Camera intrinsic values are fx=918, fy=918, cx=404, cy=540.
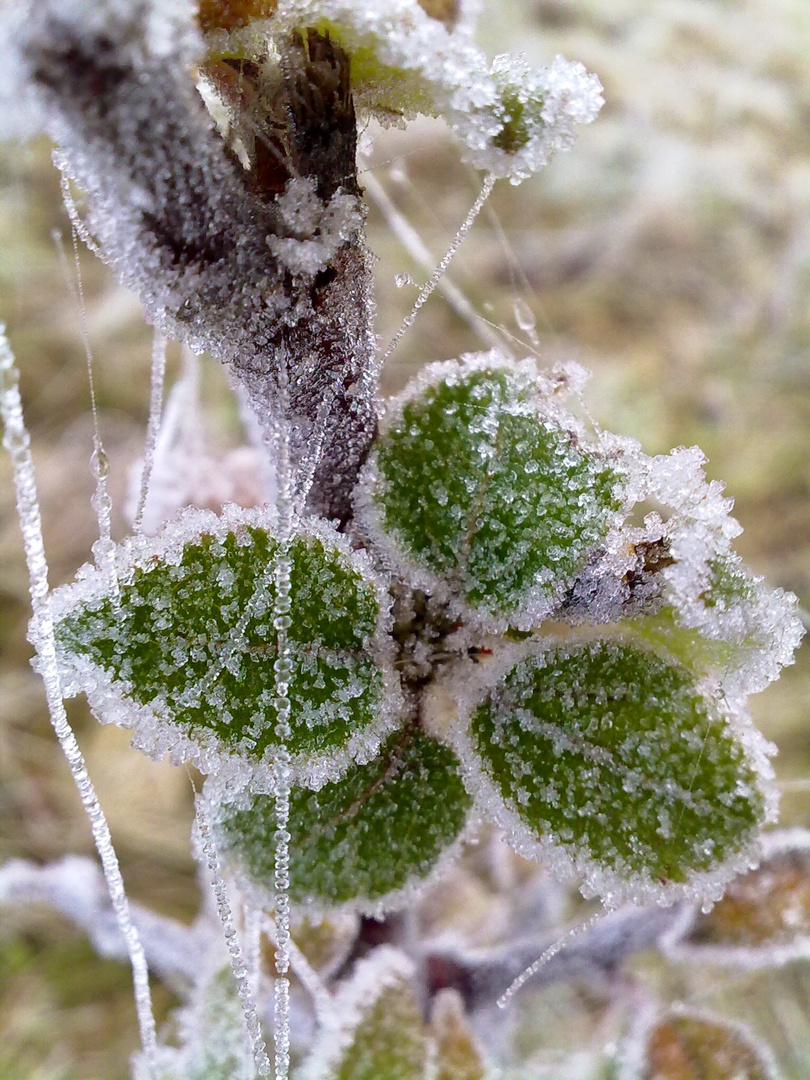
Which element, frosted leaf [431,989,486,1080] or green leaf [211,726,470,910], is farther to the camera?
frosted leaf [431,989,486,1080]

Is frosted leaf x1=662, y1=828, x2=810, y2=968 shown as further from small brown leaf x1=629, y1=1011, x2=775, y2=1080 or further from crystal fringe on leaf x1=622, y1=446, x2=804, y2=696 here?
crystal fringe on leaf x1=622, y1=446, x2=804, y2=696

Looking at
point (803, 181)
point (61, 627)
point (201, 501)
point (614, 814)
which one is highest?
point (803, 181)

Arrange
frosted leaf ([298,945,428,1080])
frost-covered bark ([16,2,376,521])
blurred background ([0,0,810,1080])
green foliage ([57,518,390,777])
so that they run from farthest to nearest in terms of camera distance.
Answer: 1. blurred background ([0,0,810,1080])
2. frosted leaf ([298,945,428,1080])
3. green foliage ([57,518,390,777])
4. frost-covered bark ([16,2,376,521])

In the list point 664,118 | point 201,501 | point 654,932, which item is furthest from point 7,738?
point 664,118

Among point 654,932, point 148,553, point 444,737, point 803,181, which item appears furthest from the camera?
point 803,181

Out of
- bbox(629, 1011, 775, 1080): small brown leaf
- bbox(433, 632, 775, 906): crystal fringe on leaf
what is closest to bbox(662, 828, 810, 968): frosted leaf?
bbox(629, 1011, 775, 1080): small brown leaf

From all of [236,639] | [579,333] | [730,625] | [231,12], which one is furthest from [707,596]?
[579,333]

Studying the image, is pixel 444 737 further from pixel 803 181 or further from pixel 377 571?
pixel 803 181

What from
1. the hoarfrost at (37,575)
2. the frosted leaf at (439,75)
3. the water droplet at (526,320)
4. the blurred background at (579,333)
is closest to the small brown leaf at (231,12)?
the frosted leaf at (439,75)
